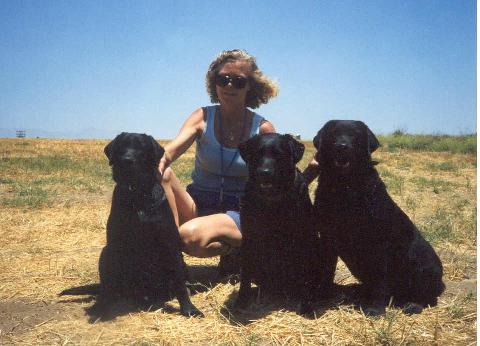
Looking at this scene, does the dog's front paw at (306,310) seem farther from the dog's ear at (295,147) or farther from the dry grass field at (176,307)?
the dog's ear at (295,147)

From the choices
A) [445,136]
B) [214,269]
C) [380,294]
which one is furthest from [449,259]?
[445,136]

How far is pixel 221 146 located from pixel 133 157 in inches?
45.7

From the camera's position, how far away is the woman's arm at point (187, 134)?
4028mm

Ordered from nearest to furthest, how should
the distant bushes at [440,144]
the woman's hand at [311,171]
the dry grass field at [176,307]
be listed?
the dry grass field at [176,307] → the woman's hand at [311,171] → the distant bushes at [440,144]

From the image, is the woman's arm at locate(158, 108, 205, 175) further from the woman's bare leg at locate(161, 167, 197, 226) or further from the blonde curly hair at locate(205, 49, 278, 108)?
the blonde curly hair at locate(205, 49, 278, 108)

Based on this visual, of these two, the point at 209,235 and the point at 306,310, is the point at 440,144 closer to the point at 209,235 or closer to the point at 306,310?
the point at 209,235

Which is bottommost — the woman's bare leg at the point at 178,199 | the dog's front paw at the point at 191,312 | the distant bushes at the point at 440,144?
the dog's front paw at the point at 191,312

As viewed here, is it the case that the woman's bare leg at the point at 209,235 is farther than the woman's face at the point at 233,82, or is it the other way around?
the woman's face at the point at 233,82

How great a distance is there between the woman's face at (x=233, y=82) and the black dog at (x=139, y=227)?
1087 millimetres

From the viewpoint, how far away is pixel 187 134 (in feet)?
13.4

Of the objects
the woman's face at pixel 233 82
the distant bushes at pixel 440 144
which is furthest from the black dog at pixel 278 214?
the distant bushes at pixel 440 144

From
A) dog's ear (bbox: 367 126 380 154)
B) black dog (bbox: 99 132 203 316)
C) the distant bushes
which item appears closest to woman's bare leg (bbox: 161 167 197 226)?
black dog (bbox: 99 132 203 316)

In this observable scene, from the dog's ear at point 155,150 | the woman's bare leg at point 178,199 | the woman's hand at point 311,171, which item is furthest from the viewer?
the woman's bare leg at point 178,199

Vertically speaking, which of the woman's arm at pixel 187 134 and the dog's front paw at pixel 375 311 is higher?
the woman's arm at pixel 187 134
